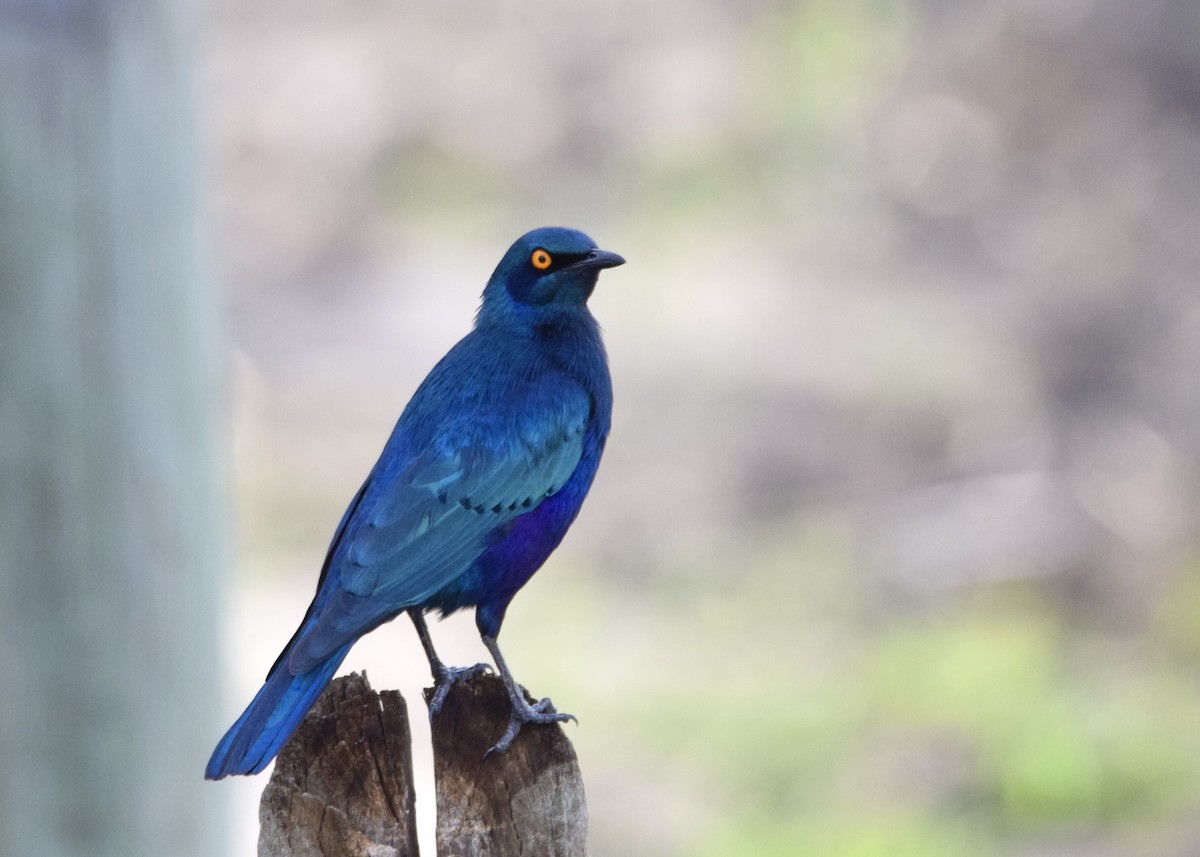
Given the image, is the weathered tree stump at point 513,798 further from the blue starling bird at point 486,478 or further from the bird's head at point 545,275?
the bird's head at point 545,275

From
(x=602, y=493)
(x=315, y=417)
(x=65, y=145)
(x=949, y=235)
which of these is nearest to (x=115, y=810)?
(x=65, y=145)

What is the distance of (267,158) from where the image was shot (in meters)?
13.8

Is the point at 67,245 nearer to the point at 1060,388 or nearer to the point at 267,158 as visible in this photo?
the point at 1060,388

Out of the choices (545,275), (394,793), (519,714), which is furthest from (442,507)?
(394,793)

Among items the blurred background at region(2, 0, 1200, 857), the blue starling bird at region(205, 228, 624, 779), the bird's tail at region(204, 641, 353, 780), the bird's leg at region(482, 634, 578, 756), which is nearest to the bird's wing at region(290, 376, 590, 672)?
the blue starling bird at region(205, 228, 624, 779)

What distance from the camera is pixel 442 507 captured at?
343 cm

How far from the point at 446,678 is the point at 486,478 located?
46 cm

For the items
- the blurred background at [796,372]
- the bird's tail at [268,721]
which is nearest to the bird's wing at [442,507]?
the bird's tail at [268,721]

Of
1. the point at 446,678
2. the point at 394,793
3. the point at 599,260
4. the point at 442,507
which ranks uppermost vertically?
the point at 599,260

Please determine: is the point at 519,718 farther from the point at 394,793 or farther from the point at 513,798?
the point at 394,793

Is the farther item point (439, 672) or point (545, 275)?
point (545, 275)

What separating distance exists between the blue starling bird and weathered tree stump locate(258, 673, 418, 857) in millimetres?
90

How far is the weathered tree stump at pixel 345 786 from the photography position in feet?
8.89

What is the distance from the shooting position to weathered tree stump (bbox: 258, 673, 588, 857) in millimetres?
2719
